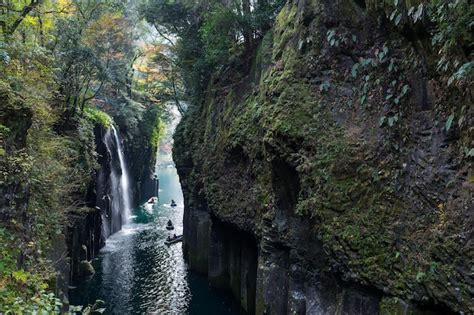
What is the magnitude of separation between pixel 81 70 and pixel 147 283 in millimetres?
12123

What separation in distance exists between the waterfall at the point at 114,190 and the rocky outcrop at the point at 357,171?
58.1ft

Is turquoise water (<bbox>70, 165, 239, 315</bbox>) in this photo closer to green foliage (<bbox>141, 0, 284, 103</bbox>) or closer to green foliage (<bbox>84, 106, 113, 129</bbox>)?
green foliage (<bbox>84, 106, 113, 129</bbox>)

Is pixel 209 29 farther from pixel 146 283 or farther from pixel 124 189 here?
pixel 124 189

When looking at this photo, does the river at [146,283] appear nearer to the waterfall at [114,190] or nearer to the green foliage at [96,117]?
the waterfall at [114,190]

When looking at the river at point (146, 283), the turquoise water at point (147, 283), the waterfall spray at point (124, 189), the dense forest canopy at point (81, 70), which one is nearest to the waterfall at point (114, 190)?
the waterfall spray at point (124, 189)

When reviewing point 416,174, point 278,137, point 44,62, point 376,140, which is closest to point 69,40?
point 44,62

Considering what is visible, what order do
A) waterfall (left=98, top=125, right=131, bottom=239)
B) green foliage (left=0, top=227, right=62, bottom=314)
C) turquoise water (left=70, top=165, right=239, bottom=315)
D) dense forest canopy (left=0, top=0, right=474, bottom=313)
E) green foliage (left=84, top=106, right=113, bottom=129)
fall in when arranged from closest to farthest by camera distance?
1. green foliage (left=0, top=227, right=62, bottom=314)
2. dense forest canopy (left=0, top=0, right=474, bottom=313)
3. turquoise water (left=70, top=165, right=239, bottom=315)
4. green foliage (left=84, top=106, right=113, bottom=129)
5. waterfall (left=98, top=125, right=131, bottom=239)

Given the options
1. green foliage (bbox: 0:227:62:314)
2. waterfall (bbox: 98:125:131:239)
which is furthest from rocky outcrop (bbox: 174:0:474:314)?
waterfall (bbox: 98:125:131:239)

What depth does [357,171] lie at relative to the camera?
997cm

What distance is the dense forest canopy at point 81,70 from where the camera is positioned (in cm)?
765

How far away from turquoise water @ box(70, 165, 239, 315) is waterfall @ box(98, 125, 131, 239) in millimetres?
1882

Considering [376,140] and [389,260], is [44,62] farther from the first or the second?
[389,260]

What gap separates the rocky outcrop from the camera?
7941 millimetres

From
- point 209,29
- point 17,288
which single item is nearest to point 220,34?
point 209,29
